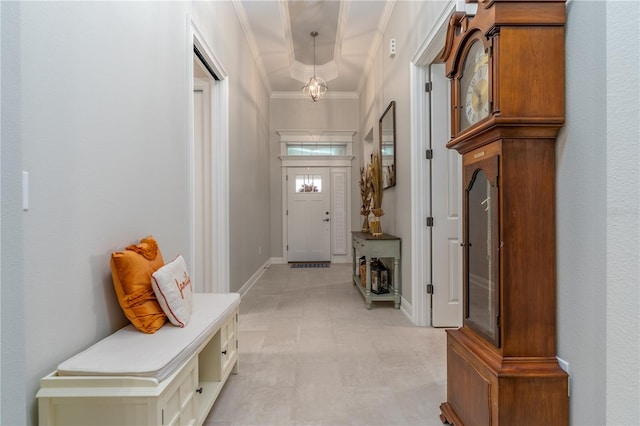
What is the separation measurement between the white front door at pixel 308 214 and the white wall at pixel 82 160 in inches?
176

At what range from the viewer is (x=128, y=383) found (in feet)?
3.64

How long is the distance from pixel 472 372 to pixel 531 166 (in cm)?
84

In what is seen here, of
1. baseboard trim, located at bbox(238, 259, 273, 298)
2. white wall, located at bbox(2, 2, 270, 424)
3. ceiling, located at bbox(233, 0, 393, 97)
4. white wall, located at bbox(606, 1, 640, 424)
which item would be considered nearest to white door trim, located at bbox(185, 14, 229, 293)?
baseboard trim, located at bbox(238, 259, 273, 298)

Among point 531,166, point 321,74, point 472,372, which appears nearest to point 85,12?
point 531,166

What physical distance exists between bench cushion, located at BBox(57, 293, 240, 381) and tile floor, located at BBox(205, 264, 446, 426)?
52cm

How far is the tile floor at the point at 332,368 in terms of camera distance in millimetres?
1737

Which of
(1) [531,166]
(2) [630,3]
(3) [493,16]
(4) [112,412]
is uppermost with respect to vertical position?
(3) [493,16]

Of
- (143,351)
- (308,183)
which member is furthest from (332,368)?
(308,183)

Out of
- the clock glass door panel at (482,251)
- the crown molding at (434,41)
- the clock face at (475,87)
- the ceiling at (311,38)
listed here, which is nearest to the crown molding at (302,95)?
the ceiling at (311,38)

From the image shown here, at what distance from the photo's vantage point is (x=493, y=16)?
121cm

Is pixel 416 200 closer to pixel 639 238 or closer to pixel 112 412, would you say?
pixel 639 238

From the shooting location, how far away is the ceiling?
400cm

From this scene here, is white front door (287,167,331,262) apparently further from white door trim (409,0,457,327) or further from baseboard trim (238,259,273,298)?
white door trim (409,0,457,327)

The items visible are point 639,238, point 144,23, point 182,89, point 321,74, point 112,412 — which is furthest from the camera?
point 321,74
